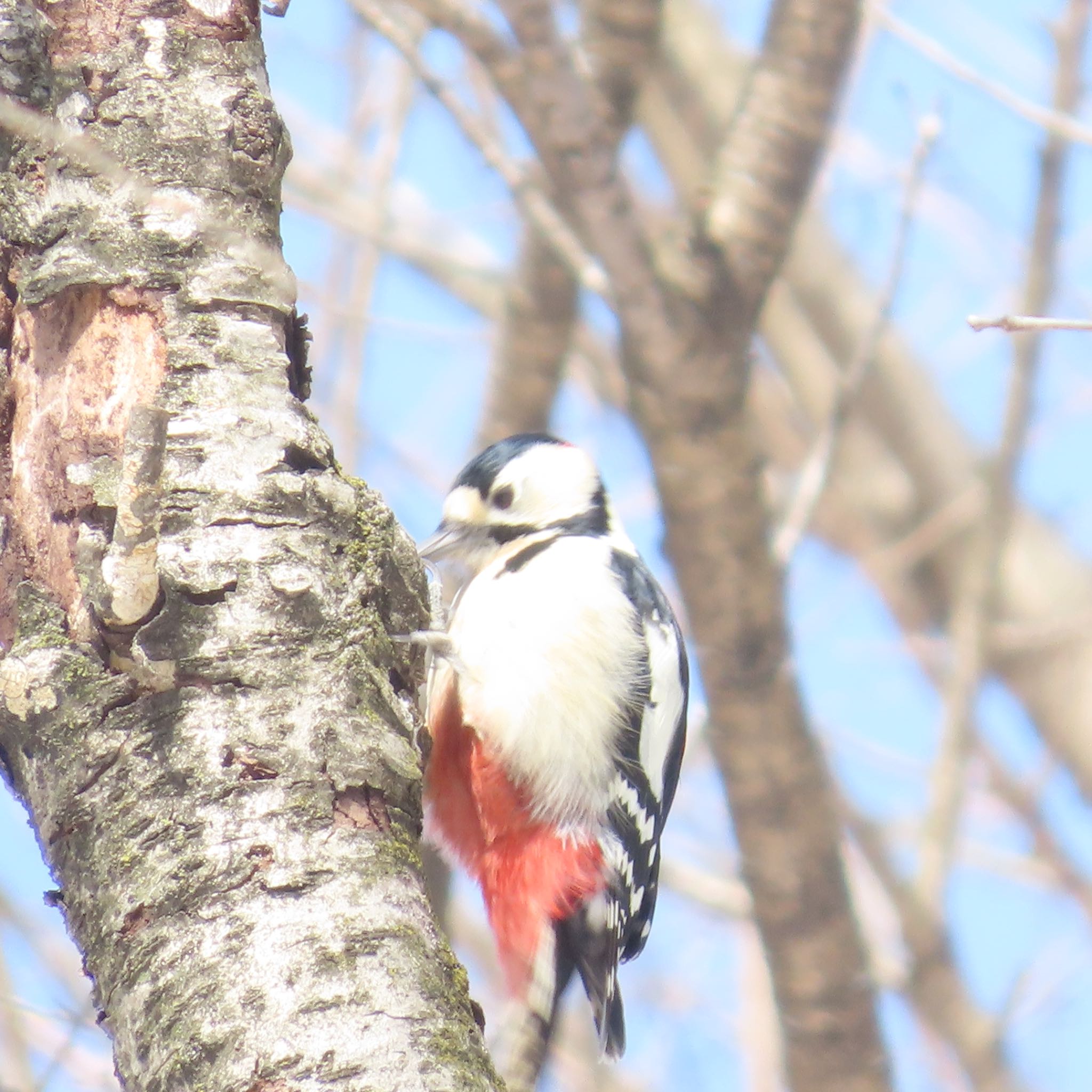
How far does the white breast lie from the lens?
8.38 ft

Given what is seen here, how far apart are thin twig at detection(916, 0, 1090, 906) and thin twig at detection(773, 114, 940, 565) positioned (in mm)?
533

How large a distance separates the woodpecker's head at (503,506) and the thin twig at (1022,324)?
161cm

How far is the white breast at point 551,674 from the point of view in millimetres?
2553

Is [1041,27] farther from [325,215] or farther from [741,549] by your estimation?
[325,215]

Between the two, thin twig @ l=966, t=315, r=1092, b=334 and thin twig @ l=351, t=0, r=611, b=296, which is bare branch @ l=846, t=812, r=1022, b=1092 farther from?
thin twig @ l=966, t=315, r=1092, b=334

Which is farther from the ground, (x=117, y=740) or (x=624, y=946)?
(x=117, y=740)

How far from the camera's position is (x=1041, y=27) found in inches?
150

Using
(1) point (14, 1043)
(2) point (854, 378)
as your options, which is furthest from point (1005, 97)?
(1) point (14, 1043)

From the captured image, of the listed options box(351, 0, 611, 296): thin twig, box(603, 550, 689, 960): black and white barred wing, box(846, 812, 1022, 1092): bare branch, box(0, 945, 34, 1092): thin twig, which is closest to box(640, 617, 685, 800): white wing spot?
box(603, 550, 689, 960): black and white barred wing

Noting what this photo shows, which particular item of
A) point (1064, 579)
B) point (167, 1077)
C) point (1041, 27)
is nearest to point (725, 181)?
point (1041, 27)

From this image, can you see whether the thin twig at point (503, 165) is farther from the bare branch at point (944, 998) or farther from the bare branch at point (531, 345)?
the bare branch at point (944, 998)

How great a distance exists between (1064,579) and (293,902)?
468 cm

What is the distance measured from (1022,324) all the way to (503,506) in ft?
5.76

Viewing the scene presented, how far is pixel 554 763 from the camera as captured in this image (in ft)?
8.43
